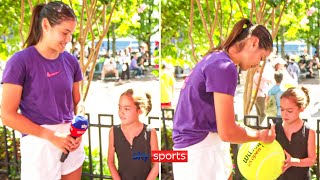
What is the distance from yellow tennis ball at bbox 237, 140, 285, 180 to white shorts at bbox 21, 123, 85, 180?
934 millimetres

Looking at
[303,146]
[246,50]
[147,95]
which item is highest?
[246,50]

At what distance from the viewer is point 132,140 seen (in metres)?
3.81

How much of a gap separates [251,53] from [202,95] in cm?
26

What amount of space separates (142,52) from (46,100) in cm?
377

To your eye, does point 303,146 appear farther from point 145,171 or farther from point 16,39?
point 16,39

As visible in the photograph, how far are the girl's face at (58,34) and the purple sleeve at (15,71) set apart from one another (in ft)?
0.43

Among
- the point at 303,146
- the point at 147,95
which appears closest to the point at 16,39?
the point at 147,95

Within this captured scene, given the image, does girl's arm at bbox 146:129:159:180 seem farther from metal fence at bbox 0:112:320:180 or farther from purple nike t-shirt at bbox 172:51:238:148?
purple nike t-shirt at bbox 172:51:238:148

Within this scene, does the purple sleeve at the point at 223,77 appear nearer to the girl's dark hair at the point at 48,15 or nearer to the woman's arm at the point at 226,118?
the woman's arm at the point at 226,118

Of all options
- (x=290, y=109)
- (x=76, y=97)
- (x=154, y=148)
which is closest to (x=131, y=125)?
(x=154, y=148)

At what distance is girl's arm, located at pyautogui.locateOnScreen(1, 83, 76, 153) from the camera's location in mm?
2121

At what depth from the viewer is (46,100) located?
2.19 metres

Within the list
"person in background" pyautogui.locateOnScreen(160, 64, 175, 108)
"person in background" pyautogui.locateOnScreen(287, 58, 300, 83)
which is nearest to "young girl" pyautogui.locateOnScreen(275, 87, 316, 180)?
"person in background" pyautogui.locateOnScreen(160, 64, 175, 108)

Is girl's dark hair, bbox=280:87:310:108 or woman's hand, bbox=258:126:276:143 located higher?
girl's dark hair, bbox=280:87:310:108
